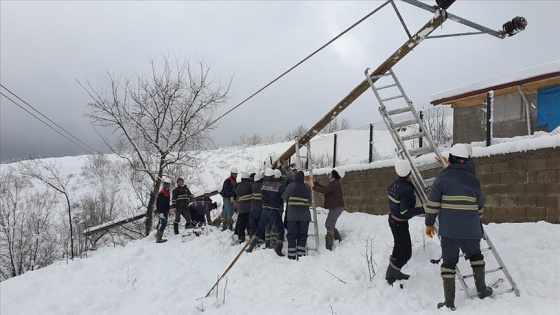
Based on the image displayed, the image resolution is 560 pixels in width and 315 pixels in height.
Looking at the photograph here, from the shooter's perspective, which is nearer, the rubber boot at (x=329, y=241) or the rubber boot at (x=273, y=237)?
the rubber boot at (x=329, y=241)

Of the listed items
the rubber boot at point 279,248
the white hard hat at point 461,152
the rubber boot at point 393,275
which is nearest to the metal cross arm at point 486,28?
the white hard hat at point 461,152

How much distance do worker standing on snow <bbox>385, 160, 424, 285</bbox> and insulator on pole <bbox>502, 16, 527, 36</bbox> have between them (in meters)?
2.66

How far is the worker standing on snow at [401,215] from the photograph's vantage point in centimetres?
543

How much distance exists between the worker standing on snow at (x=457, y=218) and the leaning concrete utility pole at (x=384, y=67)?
97.1 inches

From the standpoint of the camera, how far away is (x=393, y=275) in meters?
5.48

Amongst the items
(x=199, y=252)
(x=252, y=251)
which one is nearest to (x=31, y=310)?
(x=199, y=252)

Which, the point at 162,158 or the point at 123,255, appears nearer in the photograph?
the point at 123,255

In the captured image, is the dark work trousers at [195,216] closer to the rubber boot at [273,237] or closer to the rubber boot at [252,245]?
the rubber boot at [252,245]

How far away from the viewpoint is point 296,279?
6.47 m

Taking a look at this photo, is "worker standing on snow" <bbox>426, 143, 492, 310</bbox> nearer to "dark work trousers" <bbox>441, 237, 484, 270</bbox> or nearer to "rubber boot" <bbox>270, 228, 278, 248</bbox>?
"dark work trousers" <bbox>441, 237, 484, 270</bbox>

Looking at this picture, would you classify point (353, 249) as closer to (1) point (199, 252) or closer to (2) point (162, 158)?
(1) point (199, 252)

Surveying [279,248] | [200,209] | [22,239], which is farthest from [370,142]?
[22,239]

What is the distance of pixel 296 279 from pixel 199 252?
415 cm

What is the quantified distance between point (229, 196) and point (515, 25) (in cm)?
836
